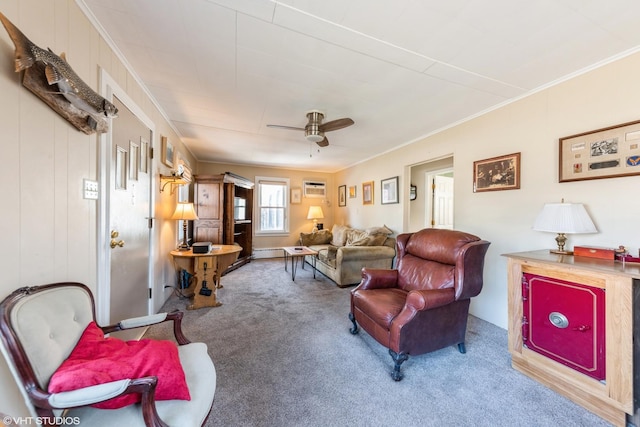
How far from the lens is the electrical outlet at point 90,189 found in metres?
1.44

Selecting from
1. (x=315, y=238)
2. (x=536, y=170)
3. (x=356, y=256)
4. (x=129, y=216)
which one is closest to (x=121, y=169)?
(x=129, y=216)

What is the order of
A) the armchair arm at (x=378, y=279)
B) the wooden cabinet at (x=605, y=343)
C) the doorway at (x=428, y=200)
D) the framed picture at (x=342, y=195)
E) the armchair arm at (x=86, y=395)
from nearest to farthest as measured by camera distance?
the armchair arm at (x=86, y=395) < the wooden cabinet at (x=605, y=343) < the armchair arm at (x=378, y=279) < the doorway at (x=428, y=200) < the framed picture at (x=342, y=195)

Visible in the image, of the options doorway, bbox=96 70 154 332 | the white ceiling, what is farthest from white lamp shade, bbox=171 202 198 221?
the white ceiling

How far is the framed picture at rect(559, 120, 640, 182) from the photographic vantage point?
174cm

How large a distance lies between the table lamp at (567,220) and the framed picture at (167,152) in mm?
3939

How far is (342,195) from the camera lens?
623cm

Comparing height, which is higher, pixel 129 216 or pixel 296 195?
pixel 296 195

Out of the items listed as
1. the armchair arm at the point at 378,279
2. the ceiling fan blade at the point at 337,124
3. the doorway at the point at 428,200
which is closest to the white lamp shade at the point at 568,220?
the armchair arm at the point at 378,279

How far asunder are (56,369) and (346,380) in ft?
5.29

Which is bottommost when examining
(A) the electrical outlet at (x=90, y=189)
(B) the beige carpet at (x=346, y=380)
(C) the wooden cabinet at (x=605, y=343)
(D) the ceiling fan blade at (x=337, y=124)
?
(B) the beige carpet at (x=346, y=380)

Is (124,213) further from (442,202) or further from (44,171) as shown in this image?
(442,202)

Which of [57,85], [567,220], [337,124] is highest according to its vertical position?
[337,124]

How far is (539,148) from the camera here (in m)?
2.28

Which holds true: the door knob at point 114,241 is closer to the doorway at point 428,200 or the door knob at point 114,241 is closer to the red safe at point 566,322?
the red safe at point 566,322
